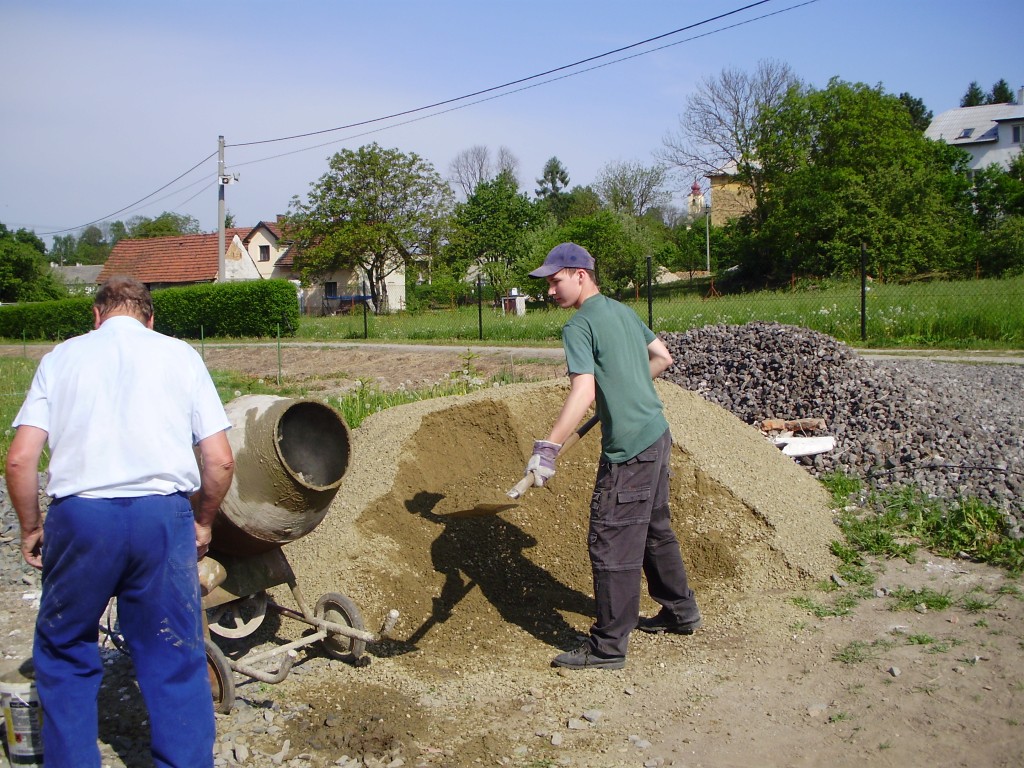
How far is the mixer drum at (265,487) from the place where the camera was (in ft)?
11.7

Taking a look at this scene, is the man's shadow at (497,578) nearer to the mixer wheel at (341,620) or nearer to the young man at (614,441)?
the mixer wheel at (341,620)

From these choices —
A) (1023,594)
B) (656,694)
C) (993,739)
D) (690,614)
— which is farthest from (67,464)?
(1023,594)

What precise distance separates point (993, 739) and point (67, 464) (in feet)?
10.6

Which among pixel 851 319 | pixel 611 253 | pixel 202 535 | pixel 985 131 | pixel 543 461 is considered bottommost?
pixel 202 535

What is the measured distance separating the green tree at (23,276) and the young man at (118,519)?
45.1 meters

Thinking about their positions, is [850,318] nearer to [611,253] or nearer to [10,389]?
[10,389]

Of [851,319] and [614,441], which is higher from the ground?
[851,319]

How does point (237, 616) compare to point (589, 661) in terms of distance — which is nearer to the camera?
point (589, 661)

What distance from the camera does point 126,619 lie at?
2.75 m

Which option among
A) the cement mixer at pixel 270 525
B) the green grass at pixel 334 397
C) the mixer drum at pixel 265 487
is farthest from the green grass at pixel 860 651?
the green grass at pixel 334 397

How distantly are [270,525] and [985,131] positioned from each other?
7189 cm

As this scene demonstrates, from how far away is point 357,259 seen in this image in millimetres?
38656

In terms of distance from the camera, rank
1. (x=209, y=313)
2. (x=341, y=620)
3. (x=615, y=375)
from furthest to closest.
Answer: (x=209, y=313) → (x=341, y=620) → (x=615, y=375)

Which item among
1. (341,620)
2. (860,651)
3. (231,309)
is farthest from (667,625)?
(231,309)
